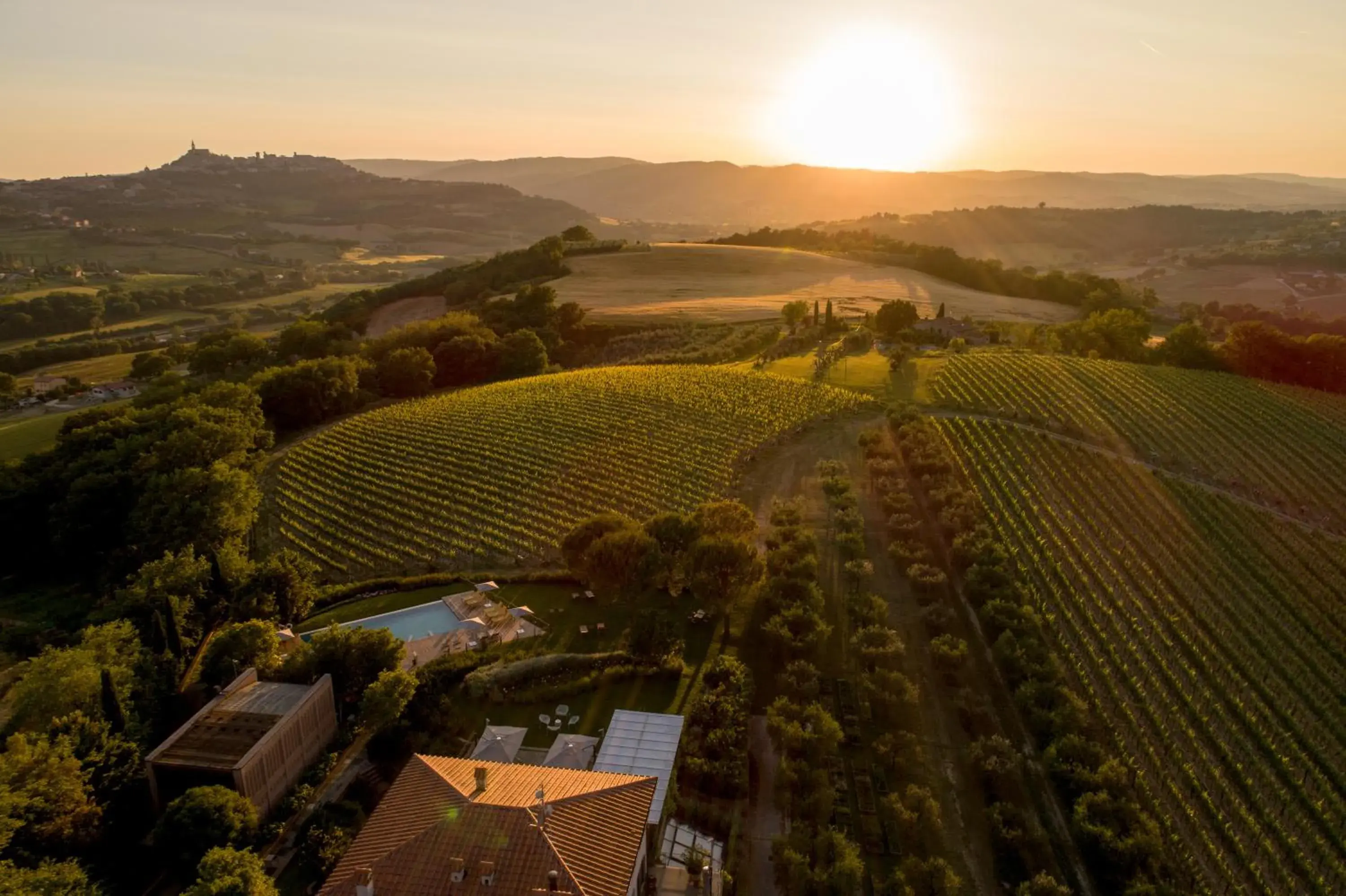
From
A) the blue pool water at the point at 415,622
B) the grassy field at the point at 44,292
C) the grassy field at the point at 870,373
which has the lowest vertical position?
the blue pool water at the point at 415,622

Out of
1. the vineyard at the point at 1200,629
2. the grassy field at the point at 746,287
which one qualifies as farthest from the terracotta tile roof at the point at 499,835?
the grassy field at the point at 746,287

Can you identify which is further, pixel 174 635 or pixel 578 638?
pixel 578 638

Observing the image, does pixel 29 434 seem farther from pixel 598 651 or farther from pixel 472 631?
pixel 598 651

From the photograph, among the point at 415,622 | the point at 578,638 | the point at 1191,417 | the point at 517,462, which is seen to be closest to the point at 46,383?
the point at 517,462

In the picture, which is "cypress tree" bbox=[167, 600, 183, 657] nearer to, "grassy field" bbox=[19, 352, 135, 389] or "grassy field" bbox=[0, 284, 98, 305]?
"grassy field" bbox=[19, 352, 135, 389]

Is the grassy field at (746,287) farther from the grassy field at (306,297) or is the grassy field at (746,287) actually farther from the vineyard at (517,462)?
the grassy field at (306,297)
